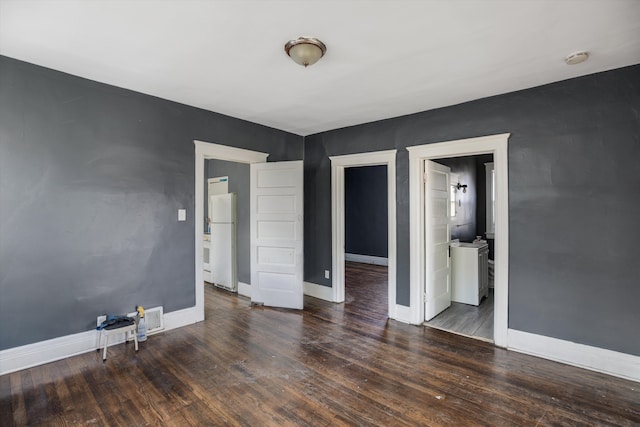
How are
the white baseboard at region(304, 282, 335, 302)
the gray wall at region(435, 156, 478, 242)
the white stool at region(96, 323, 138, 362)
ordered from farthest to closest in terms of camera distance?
the gray wall at region(435, 156, 478, 242)
the white baseboard at region(304, 282, 335, 302)
the white stool at region(96, 323, 138, 362)

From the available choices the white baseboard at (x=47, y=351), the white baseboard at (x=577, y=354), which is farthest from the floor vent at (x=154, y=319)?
the white baseboard at (x=577, y=354)

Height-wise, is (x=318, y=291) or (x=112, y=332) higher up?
(x=112, y=332)

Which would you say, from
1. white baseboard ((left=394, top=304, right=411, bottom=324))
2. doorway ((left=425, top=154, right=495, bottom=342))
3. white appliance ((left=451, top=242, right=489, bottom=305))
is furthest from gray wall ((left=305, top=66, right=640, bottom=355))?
white appliance ((left=451, top=242, right=489, bottom=305))

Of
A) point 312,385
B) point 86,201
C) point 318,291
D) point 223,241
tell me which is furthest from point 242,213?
point 312,385

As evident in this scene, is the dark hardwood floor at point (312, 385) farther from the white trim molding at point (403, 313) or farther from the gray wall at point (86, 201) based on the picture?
the gray wall at point (86, 201)

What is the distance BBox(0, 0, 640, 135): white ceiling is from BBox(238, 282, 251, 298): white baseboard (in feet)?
9.21

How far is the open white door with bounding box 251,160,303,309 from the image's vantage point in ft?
13.8

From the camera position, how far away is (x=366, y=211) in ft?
27.2

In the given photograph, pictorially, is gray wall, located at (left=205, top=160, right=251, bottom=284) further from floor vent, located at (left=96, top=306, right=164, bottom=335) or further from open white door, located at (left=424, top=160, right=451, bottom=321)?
open white door, located at (left=424, top=160, right=451, bottom=321)

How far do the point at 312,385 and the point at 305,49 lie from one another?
2518mm

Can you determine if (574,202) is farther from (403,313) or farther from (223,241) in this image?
(223,241)

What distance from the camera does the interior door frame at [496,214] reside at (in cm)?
307

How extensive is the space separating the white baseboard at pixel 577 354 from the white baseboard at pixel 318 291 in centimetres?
234

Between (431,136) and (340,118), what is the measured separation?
1.17m
